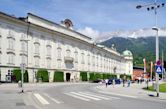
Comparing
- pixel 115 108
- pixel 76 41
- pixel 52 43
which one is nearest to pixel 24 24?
pixel 52 43

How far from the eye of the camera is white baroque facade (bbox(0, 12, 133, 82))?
222ft

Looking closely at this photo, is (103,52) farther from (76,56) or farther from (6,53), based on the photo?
(6,53)

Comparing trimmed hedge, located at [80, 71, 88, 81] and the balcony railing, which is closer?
the balcony railing

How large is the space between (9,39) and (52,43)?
1903cm

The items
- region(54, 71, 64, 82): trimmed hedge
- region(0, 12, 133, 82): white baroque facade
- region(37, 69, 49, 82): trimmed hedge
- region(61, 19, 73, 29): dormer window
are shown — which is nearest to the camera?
region(0, 12, 133, 82): white baroque facade

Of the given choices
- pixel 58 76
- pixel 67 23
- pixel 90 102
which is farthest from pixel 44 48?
pixel 90 102

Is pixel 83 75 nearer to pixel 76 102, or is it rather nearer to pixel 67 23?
pixel 67 23

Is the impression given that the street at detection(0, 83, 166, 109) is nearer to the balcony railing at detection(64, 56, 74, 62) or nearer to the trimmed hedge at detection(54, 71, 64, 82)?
the trimmed hedge at detection(54, 71, 64, 82)

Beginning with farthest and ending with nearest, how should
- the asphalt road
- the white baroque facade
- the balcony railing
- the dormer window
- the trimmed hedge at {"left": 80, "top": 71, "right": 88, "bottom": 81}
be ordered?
1. the trimmed hedge at {"left": 80, "top": 71, "right": 88, "bottom": 81}
2. the dormer window
3. the balcony railing
4. the white baroque facade
5. the asphalt road

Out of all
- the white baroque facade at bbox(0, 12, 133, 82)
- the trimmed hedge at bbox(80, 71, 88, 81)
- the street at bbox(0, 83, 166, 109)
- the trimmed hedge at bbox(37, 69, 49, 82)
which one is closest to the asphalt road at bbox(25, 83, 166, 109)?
the street at bbox(0, 83, 166, 109)

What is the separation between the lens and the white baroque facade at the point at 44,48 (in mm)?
67812

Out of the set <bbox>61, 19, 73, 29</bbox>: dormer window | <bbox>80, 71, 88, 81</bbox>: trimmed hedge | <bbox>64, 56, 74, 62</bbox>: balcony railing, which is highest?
<bbox>61, 19, 73, 29</bbox>: dormer window

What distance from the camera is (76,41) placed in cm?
9975

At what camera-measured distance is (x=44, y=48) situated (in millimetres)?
82125
